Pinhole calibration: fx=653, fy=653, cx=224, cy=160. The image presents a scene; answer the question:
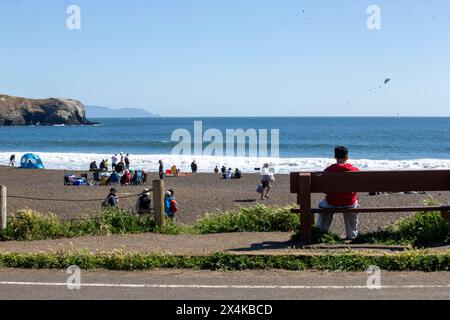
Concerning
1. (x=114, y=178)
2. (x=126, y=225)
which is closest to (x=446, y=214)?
(x=126, y=225)

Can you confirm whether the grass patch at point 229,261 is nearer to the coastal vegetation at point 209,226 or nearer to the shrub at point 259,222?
the coastal vegetation at point 209,226

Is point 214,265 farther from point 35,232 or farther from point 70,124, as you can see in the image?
point 70,124

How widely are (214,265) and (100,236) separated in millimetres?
2781

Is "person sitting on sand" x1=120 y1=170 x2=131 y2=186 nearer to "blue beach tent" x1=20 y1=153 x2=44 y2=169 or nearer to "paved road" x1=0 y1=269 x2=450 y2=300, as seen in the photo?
"blue beach tent" x1=20 y1=153 x2=44 y2=169

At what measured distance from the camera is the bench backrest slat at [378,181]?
8.66 metres

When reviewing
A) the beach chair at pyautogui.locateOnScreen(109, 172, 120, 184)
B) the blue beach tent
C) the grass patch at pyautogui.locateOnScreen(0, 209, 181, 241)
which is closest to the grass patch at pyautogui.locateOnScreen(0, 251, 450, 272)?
the grass patch at pyautogui.locateOnScreen(0, 209, 181, 241)

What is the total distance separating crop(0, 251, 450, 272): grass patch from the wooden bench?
4.56ft

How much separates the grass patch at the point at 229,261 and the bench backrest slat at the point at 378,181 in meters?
1.46

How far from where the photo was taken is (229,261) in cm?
735

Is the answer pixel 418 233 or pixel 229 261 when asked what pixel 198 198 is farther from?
pixel 229 261

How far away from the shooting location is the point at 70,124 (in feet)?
634

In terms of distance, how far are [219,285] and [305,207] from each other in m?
2.42

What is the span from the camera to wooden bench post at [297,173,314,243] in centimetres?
853
